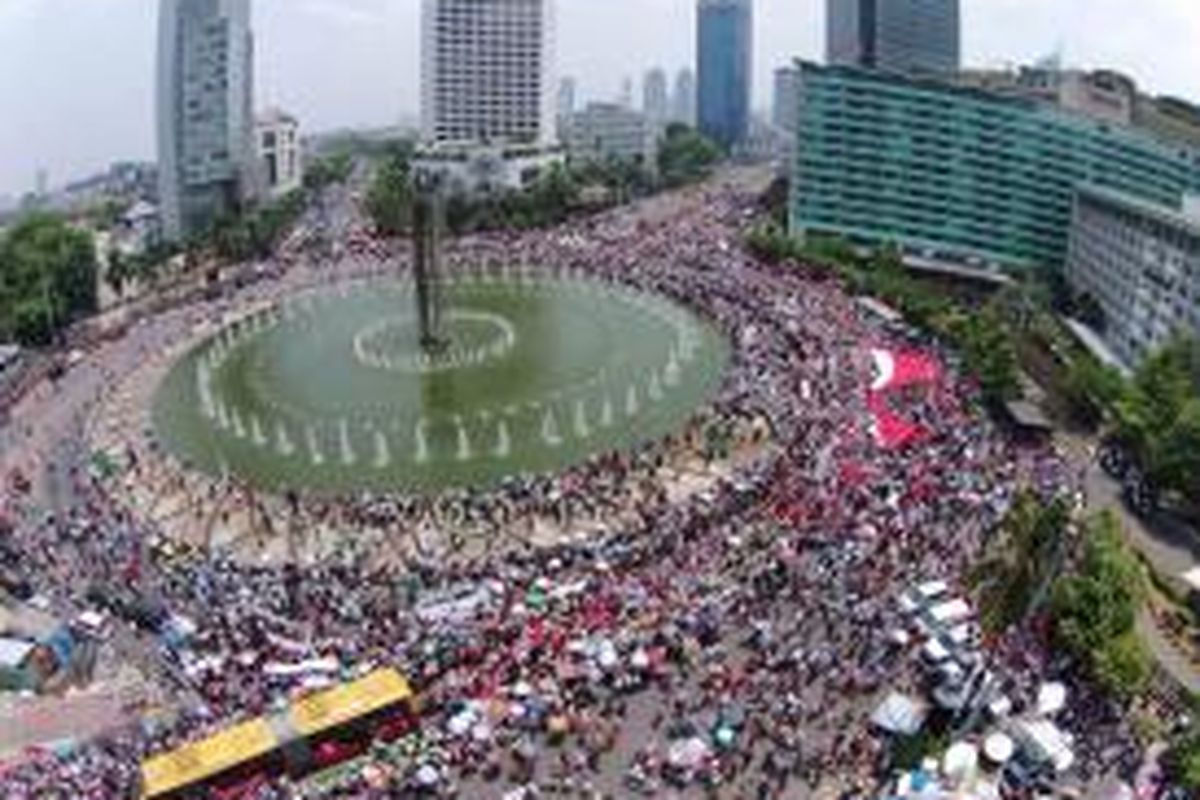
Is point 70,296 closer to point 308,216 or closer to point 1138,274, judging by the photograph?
point 308,216

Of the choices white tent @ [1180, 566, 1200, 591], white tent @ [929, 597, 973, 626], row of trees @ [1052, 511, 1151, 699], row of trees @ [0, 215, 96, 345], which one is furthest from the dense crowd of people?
row of trees @ [0, 215, 96, 345]

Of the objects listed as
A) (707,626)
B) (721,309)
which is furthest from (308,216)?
(707,626)

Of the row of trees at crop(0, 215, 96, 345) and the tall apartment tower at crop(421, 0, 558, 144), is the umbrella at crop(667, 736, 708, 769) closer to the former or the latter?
the row of trees at crop(0, 215, 96, 345)

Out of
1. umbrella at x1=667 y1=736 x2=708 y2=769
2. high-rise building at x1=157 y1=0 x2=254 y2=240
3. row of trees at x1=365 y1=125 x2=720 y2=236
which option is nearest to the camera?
umbrella at x1=667 y1=736 x2=708 y2=769

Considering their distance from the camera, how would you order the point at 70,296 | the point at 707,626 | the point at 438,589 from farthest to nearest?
the point at 70,296, the point at 438,589, the point at 707,626

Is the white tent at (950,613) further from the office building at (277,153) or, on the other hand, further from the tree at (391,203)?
the office building at (277,153)

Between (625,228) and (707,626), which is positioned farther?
(625,228)

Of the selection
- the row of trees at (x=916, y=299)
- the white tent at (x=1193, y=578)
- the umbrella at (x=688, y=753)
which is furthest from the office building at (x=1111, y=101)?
the umbrella at (x=688, y=753)
